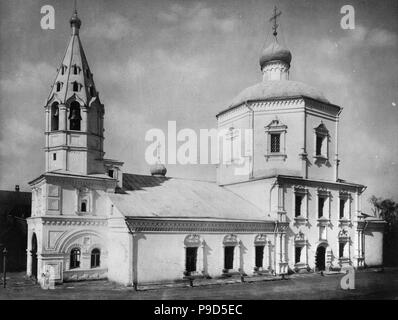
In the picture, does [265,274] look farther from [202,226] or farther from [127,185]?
[127,185]

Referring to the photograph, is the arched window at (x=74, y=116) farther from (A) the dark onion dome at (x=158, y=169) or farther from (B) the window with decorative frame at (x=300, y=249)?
(B) the window with decorative frame at (x=300, y=249)

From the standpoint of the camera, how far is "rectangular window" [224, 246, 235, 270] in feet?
81.3

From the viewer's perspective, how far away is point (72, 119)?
23234 mm

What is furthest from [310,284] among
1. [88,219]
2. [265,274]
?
[88,219]

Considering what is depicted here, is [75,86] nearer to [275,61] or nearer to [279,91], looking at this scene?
[279,91]

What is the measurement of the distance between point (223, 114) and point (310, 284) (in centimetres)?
1345

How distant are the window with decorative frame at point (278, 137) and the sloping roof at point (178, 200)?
3.55 meters

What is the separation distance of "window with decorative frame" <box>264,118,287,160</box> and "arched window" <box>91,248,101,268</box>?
40.4 ft

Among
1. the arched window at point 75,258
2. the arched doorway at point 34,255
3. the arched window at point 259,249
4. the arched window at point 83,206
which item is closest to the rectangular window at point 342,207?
the arched window at point 259,249

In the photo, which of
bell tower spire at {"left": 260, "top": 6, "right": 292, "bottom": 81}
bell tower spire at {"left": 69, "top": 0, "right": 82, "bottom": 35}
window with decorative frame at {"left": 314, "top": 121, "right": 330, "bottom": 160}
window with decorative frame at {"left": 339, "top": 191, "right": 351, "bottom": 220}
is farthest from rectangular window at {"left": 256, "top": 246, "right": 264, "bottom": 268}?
bell tower spire at {"left": 69, "top": 0, "right": 82, "bottom": 35}

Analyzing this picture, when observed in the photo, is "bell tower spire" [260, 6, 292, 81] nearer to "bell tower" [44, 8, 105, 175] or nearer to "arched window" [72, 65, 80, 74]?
"bell tower" [44, 8, 105, 175]

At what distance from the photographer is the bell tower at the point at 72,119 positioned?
2289 cm

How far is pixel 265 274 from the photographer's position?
25.7 meters
